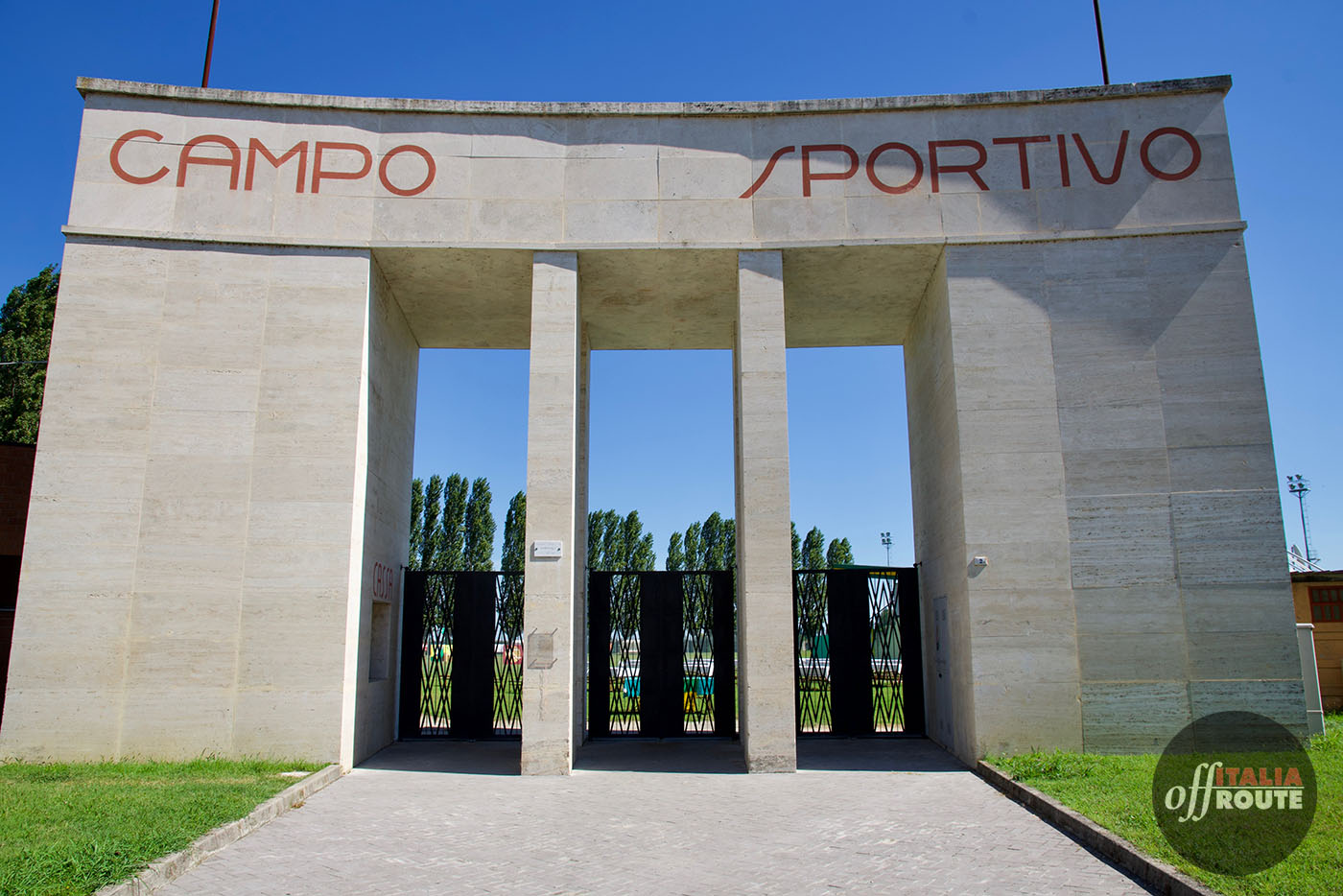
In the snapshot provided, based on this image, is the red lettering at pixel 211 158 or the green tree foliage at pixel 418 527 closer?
the red lettering at pixel 211 158

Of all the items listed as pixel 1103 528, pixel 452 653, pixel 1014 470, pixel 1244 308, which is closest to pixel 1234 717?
pixel 1103 528

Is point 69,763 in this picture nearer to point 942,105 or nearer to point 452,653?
point 452,653

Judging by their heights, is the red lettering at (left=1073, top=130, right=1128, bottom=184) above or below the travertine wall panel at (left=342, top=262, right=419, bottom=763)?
above

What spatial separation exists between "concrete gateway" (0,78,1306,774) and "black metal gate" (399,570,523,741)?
4.54 feet

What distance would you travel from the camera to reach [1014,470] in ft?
36.8

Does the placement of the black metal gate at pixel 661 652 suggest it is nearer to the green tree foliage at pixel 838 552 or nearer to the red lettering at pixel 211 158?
the red lettering at pixel 211 158

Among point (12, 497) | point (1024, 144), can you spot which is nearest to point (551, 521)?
→ point (1024, 144)

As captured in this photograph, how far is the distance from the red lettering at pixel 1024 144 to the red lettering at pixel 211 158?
9769mm

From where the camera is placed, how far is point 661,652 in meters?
14.3

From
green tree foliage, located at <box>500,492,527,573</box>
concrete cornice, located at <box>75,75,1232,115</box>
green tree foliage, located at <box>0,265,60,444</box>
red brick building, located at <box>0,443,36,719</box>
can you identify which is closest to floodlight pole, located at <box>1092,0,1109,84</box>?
concrete cornice, located at <box>75,75,1232,115</box>

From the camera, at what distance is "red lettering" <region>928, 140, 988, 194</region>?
39.1ft

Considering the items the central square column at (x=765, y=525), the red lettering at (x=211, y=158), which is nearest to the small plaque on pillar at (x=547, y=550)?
the central square column at (x=765, y=525)

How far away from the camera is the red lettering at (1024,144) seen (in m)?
11.9

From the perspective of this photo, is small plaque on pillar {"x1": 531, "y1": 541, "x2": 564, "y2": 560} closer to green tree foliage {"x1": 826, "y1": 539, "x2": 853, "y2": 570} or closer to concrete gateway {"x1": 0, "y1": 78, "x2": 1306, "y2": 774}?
concrete gateway {"x1": 0, "y1": 78, "x2": 1306, "y2": 774}
